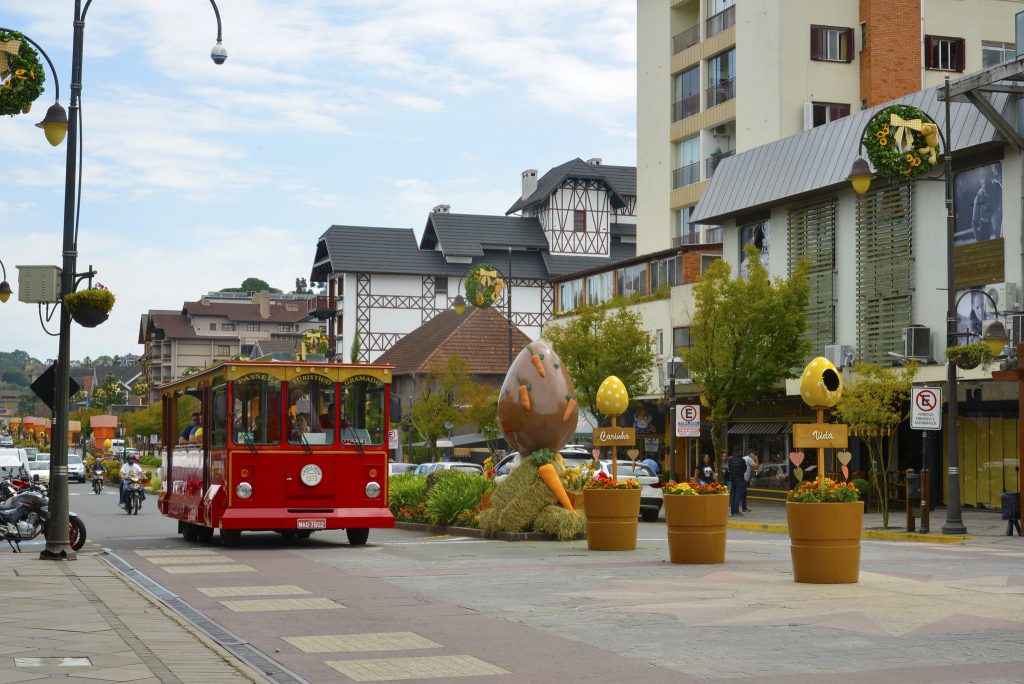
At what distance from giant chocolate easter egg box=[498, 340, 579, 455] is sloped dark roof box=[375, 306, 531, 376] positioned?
45864 mm

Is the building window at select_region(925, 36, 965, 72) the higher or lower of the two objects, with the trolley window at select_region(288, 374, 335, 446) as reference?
higher

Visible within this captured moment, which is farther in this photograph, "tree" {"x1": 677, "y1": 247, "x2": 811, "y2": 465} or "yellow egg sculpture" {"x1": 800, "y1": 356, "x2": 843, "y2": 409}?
"tree" {"x1": 677, "y1": 247, "x2": 811, "y2": 465}

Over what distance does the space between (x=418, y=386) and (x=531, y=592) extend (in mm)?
56373

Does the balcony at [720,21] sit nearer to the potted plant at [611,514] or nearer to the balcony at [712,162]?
the balcony at [712,162]

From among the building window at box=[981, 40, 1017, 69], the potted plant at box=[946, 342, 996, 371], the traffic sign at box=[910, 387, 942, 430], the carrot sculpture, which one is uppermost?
the building window at box=[981, 40, 1017, 69]

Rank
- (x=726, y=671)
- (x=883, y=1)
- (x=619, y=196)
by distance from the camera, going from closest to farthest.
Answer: (x=726, y=671)
(x=883, y=1)
(x=619, y=196)

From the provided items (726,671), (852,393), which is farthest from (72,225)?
(852,393)

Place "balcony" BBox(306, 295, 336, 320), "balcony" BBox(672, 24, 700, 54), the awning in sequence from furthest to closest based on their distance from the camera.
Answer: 1. "balcony" BBox(306, 295, 336, 320)
2. "balcony" BBox(672, 24, 700, 54)
3. the awning

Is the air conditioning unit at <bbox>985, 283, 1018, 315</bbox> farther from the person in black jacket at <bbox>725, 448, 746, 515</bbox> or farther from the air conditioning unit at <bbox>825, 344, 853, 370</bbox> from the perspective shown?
the person in black jacket at <bbox>725, 448, 746, 515</bbox>

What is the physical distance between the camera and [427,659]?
34.6 feet

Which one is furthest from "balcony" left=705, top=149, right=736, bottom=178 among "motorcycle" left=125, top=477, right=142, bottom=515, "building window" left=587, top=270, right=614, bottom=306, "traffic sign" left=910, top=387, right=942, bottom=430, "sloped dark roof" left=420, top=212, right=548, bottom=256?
"sloped dark roof" left=420, top=212, right=548, bottom=256

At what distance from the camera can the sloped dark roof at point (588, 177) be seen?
8550 cm

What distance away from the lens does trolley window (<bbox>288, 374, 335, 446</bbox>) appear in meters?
22.5

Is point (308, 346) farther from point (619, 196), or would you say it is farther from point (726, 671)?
point (726, 671)
